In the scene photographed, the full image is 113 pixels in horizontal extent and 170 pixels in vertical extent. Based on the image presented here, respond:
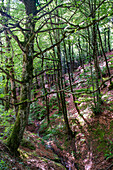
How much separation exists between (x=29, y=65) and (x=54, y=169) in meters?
4.42

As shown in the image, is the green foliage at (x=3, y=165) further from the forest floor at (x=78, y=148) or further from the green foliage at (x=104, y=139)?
the green foliage at (x=104, y=139)

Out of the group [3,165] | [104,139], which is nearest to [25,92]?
[3,165]

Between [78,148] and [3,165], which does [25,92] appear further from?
[78,148]

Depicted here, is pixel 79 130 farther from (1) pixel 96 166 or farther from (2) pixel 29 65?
(2) pixel 29 65

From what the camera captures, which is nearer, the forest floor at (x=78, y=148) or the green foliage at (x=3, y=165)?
the green foliage at (x=3, y=165)

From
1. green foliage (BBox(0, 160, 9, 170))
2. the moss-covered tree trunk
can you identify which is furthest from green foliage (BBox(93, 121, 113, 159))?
green foliage (BBox(0, 160, 9, 170))

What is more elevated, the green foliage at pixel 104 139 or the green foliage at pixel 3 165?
the green foliage at pixel 3 165

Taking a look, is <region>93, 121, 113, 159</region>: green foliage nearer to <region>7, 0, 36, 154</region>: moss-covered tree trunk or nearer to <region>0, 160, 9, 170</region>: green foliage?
<region>7, 0, 36, 154</region>: moss-covered tree trunk

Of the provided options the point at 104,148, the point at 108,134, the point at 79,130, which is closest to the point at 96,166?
the point at 104,148

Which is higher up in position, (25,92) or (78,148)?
(25,92)

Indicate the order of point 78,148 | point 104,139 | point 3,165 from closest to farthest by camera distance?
point 3,165
point 104,139
point 78,148

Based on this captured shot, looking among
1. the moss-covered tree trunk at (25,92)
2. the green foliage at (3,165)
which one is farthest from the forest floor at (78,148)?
the moss-covered tree trunk at (25,92)

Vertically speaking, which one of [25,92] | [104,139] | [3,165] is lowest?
[104,139]

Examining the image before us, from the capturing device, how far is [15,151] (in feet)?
12.9
